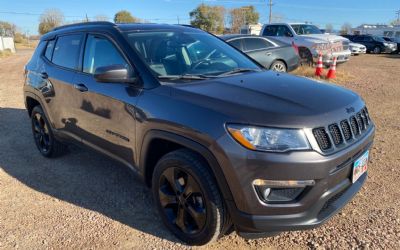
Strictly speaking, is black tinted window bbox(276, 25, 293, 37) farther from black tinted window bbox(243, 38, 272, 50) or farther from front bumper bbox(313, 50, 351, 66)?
black tinted window bbox(243, 38, 272, 50)

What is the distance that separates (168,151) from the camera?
10.2ft

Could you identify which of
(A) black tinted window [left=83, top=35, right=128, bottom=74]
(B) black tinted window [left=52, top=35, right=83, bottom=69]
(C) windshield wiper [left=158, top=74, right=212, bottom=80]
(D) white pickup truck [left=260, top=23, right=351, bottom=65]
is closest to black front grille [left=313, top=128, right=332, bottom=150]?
(C) windshield wiper [left=158, top=74, right=212, bottom=80]

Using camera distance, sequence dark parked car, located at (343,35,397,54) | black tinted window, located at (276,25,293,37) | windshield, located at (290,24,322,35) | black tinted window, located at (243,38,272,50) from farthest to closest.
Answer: dark parked car, located at (343,35,397,54), windshield, located at (290,24,322,35), black tinted window, located at (276,25,293,37), black tinted window, located at (243,38,272,50)

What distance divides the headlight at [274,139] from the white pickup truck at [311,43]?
10656 mm

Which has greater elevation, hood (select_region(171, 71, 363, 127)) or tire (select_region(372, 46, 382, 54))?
hood (select_region(171, 71, 363, 127))

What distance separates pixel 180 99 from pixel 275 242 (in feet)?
4.69

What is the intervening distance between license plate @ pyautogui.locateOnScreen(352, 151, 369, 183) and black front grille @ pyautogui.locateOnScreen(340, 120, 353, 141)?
207 millimetres

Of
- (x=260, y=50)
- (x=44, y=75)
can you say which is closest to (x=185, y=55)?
(x=44, y=75)

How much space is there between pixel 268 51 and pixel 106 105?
778 cm

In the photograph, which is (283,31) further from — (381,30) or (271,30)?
(381,30)

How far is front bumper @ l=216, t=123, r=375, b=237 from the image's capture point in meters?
2.32

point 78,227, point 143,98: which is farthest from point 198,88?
point 78,227

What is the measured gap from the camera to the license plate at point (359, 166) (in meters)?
2.71

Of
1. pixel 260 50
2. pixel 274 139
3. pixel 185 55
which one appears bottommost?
pixel 274 139
